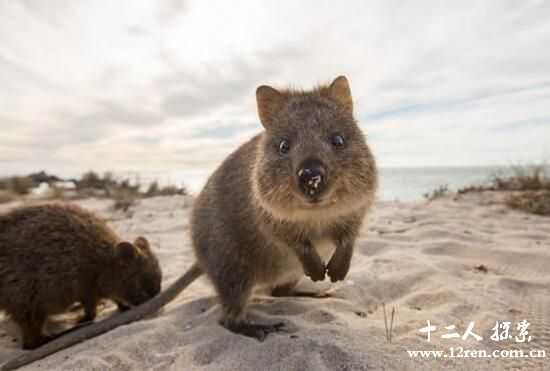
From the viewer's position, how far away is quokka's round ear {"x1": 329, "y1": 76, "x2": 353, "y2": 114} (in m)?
3.34

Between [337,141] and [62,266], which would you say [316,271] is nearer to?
[337,141]

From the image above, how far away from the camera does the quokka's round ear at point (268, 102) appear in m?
3.30

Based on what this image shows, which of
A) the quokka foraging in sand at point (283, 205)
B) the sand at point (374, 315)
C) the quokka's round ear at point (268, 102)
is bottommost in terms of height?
the sand at point (374, 315)

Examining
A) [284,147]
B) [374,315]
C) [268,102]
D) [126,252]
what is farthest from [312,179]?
[126,252]

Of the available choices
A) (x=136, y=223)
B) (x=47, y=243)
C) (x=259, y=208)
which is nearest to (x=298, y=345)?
(x=259, y=208)

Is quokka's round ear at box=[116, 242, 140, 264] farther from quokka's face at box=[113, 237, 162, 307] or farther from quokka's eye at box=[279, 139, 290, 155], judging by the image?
quokka's eye at box=[279, 139, 290, 155]

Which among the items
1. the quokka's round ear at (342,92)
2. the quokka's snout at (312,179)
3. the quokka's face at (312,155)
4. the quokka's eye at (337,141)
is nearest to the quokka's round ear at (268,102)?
the quokka's face at (312,155)

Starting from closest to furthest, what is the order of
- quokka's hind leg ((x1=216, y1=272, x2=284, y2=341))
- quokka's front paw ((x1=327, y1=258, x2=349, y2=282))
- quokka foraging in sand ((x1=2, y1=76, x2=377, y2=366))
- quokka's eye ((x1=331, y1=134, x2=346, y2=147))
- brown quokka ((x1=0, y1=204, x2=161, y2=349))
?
quokka foraging in sand ((x1=2, y1=76, x2=377, y2=366)), quokka's eye ((x1=331, y1=134, x2=346, y2=147)), quokka's front paw ((x1=327, y1=258, x2=349, y2=282)), quokka's hind leg ((x1=216, y1=272, x2=284, y2=341)), brown quokka ((x1=0, y1=204, x2=161, y2=349))

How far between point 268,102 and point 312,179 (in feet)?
3.75

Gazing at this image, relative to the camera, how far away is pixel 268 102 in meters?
3.33

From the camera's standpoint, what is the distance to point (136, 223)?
316 inches

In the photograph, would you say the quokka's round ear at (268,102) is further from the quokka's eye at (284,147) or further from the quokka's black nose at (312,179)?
the quokka's black nose at (312,179)

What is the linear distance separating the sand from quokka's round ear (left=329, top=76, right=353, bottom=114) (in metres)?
1.65

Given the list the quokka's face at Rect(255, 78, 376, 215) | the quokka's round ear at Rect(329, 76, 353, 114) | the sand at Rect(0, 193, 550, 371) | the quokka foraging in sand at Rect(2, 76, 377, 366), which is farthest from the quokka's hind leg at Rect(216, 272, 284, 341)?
the quokka's round ear at Rect(329, 76, 353, 114)
